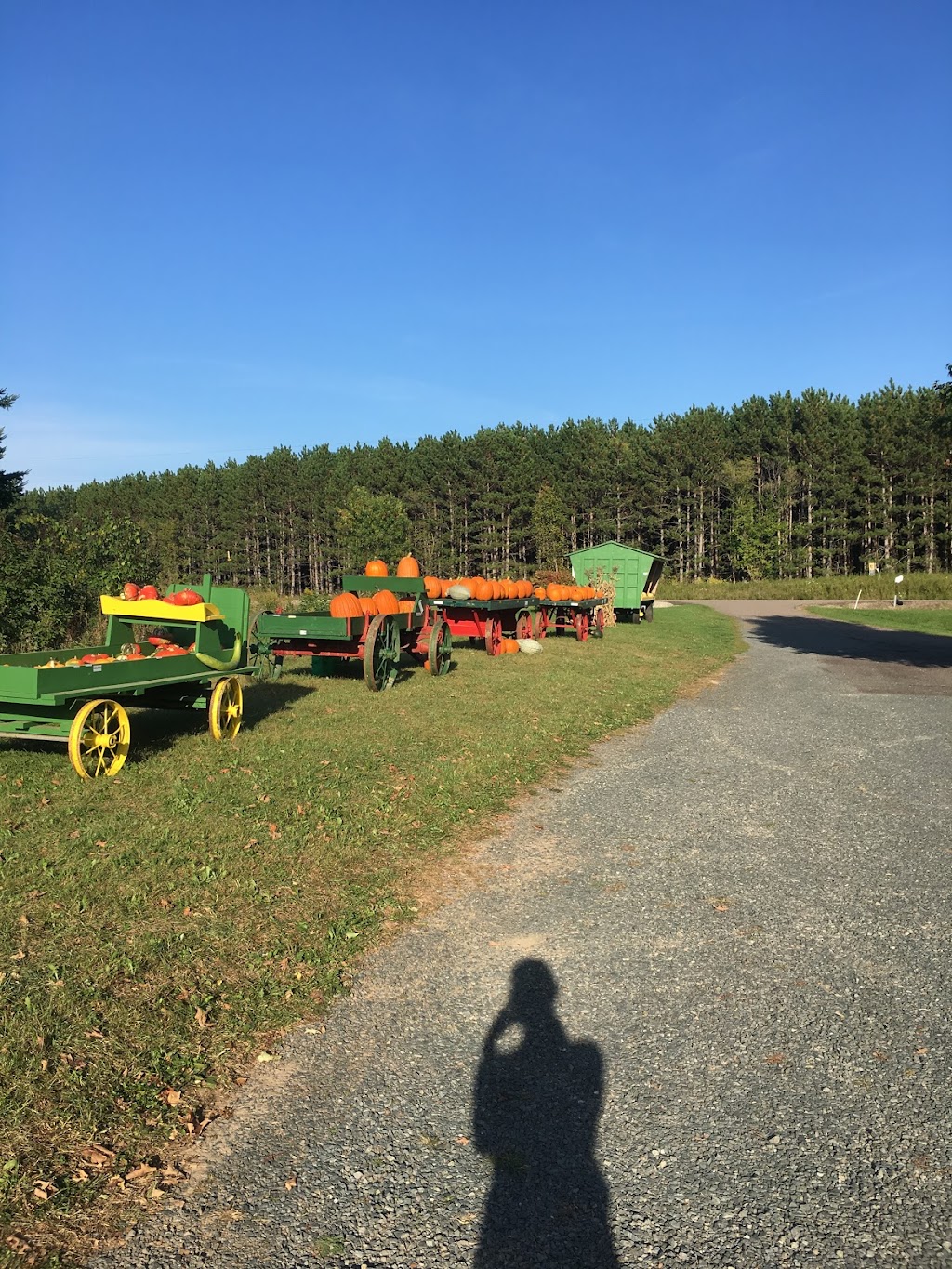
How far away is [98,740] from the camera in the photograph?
6.79 metres

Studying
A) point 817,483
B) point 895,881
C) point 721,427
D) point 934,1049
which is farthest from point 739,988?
point 721,427

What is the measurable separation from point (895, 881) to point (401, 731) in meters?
5.52

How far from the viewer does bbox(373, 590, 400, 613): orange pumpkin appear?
42.8 feet

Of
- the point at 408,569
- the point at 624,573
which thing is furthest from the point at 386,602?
the point at 624,573

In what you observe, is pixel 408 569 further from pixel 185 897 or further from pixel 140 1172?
pixel 140 1172

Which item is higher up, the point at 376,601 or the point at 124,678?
the point at 376,601

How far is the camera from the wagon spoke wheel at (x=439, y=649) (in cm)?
1393

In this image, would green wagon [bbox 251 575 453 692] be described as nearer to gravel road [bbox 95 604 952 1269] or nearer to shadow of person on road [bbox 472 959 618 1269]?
gravel road [bbox 95 604 952 1269]

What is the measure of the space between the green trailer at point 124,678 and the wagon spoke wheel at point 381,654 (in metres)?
2.87

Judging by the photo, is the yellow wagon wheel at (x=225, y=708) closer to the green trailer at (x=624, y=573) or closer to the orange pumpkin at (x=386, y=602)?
the orange pumpkin at (x=386, y=602)

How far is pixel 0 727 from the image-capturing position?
6.55m

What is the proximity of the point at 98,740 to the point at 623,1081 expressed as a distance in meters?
5.25

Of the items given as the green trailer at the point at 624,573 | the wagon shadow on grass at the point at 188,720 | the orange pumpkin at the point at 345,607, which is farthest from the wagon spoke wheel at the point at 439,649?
the green trailer at the point at 624,573

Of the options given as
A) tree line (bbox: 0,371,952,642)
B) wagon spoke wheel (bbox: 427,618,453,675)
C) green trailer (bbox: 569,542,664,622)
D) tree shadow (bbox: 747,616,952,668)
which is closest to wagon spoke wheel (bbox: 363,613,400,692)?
wagon spoke wheel (bbox: 427,618,453,675)
